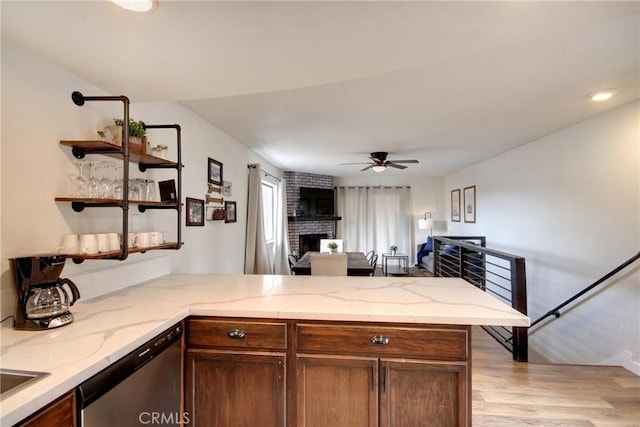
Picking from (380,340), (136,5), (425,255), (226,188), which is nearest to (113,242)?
(136,5)

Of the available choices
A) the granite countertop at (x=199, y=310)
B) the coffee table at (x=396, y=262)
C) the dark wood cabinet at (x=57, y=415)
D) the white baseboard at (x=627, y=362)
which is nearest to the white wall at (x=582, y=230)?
the white baseboard at (x=627, y=362)

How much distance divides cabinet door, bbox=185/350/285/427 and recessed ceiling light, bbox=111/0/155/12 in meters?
1.49

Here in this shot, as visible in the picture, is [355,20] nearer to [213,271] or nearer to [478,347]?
[213,271]

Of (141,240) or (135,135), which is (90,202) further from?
(135,135)

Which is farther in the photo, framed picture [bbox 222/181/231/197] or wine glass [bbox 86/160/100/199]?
framed picture [bbox 222/181/231/197]

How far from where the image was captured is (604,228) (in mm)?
Answer: 2910

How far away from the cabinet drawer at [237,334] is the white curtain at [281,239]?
3.71m

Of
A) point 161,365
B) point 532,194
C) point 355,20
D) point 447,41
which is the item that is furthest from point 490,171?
point 161,365

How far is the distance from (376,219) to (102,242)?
6.72m

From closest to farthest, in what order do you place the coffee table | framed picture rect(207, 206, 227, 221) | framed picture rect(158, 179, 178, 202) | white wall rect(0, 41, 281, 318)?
white wall rect(0, 41, 281, 318), framed picture rect(158, 179, 178, 202), framed picture rect(207, 206, 227, 221), the coffee table

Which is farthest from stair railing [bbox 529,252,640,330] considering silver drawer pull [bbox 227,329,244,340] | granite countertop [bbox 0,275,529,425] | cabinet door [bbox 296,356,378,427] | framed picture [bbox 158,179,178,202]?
framed picture [bbox 158,179,178,202]

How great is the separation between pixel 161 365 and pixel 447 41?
1.88m

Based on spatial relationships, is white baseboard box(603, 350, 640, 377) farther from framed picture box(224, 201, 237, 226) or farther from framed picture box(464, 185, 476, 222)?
framed picture box(224, 201, 237, 226)

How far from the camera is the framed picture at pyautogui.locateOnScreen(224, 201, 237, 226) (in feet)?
10.9
